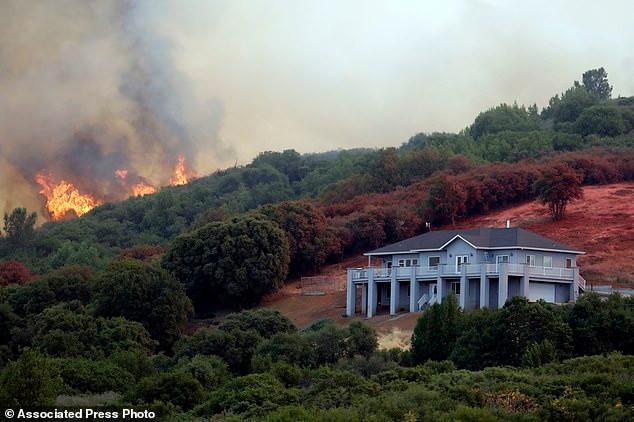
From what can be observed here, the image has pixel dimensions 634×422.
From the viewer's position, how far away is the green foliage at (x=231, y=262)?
8094 centimetres

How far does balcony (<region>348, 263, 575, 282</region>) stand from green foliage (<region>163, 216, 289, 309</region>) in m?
11.2

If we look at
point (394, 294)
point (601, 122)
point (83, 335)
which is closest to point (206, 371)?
point (83, 335)

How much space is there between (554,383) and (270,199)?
Answer: 4368 inches

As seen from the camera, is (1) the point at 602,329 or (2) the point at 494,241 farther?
(2) the point at 494,241

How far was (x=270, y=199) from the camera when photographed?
147875mm

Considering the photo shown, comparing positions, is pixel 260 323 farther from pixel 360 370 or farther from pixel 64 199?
pixel 64 199

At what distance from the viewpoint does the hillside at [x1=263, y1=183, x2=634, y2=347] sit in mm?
71375

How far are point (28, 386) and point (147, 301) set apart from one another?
113ft

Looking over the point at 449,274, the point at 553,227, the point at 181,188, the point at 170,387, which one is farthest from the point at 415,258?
the point at 181,188

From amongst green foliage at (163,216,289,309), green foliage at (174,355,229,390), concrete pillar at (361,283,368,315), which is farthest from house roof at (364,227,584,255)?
green foliage at (174,355,229,390)

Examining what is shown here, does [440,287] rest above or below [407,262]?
below

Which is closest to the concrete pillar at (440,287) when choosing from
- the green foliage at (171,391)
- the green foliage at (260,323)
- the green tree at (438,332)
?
the green foliage at (260,323)

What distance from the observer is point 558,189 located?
287 ft

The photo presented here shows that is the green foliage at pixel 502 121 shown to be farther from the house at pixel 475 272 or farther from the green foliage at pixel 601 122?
→ the house at pixel 475 272
